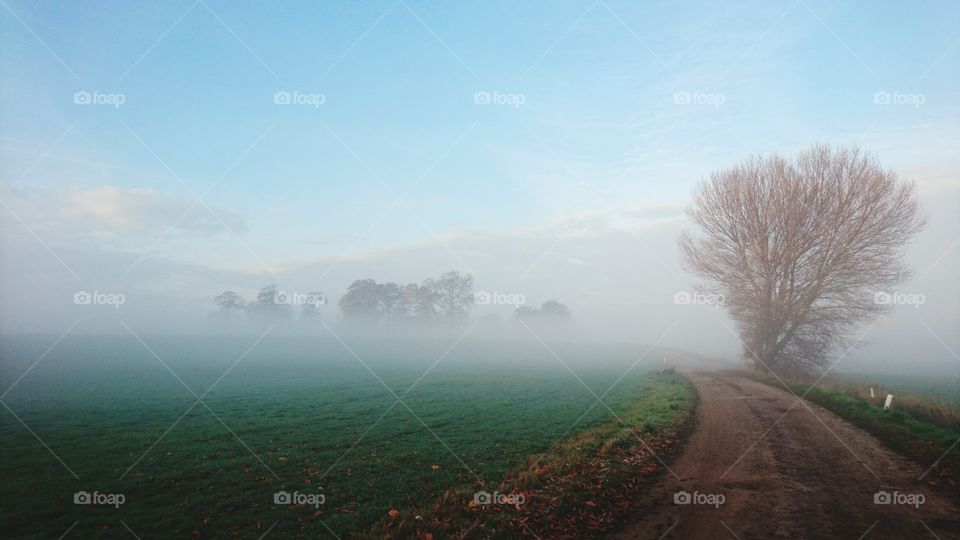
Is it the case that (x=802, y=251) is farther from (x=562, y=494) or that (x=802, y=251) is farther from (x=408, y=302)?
(x=408, y=302)

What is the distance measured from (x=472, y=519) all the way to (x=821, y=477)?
871 cm

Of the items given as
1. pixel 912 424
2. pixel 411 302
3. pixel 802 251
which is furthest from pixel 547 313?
pixel 912 424

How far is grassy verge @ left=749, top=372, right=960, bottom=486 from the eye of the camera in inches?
422

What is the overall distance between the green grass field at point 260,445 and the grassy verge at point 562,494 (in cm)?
63

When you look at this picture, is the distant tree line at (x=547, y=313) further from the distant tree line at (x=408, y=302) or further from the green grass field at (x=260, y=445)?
the green grass field at (x=260, y=445)

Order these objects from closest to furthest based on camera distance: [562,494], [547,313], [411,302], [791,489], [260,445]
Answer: [791,489]
[562,494]
[260,445]
[411,302]
[547,313]

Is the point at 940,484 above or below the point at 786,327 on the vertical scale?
below

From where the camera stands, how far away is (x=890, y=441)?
12688 mm

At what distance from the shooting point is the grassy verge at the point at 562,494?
26.2ft

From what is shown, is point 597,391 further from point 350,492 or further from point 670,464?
point 350,492

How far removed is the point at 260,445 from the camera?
15.1m

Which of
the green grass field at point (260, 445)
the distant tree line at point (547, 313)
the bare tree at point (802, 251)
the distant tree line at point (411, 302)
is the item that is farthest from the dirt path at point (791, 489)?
the distant tree line at point (547, 313)

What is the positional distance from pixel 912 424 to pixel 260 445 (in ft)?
76.8

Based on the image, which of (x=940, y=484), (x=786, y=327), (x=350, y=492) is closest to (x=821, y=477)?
(x=940, y=484)
